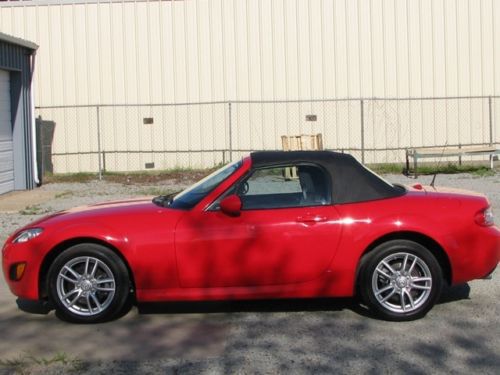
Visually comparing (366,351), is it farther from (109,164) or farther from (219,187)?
(109,164)

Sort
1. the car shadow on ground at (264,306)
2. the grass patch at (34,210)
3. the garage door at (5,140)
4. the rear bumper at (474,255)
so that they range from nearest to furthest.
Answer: the rear bumper at (474,255)
the car shadow on ground at (264,306)
the grass patch at (34,210)
the garage door at (5,140)

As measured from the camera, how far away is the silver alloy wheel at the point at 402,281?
598cm

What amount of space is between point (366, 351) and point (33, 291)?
280cm

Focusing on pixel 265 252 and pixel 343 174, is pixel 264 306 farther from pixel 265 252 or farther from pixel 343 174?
pixel 343 174

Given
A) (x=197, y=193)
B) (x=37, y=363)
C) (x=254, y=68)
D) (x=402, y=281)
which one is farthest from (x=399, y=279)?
(x=254, y=68)

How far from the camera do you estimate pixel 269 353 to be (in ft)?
17.3

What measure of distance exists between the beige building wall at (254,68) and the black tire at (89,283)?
15263 millimetres

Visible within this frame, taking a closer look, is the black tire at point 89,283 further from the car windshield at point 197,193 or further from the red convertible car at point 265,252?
the car windshield at point 197,193

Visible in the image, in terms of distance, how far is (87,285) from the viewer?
19.8ft

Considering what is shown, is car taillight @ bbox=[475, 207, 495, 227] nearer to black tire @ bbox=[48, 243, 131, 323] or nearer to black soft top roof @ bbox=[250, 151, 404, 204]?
black soft top roof @ bbox=[250, 151, 404, 204]

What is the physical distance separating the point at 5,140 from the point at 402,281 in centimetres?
1289

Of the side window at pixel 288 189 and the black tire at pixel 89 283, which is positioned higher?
the side window at pixel 288 189

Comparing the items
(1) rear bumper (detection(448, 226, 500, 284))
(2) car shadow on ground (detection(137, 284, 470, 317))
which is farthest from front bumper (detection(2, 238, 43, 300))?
(1) rear bumper (detection(448, 226, 500, 284))

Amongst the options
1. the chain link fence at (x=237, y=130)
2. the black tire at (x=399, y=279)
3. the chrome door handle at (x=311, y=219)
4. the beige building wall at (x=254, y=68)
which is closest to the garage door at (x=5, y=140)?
the chain link fence at (x=237, y=130)
